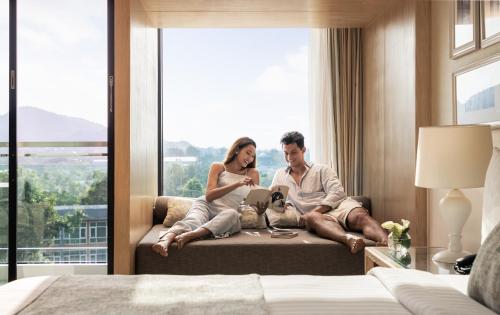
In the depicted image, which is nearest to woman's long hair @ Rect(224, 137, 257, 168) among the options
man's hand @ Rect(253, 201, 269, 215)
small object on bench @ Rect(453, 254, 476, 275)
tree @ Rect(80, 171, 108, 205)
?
man's hand @ Rect(253, 201, 269, 215)

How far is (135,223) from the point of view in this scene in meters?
3.77

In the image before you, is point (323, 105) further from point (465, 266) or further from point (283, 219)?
point (465, 266)

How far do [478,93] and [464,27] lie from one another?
0.41m

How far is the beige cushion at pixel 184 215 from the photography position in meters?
4.28

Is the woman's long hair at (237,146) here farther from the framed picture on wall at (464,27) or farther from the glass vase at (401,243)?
the glass vase at (401,243)

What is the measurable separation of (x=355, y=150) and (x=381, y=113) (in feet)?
2.41

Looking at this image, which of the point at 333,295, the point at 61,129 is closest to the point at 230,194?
the point at 61,129

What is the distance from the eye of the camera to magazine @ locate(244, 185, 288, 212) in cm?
413

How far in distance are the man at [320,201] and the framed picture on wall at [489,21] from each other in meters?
1.48

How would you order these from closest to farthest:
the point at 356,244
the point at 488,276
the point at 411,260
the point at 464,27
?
the point at 488,276 → the point at 411,260 → the point at 464,27 → the point at 356,244

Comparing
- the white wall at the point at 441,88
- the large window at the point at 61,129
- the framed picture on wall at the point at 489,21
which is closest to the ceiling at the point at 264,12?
the large window at the point at 61,129

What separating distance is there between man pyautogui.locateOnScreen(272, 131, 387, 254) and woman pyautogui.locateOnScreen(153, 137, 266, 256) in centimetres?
32

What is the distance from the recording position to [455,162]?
2432mm

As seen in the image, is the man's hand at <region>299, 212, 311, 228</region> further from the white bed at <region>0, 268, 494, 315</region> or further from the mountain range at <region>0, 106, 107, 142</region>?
the white bed at <region>0, 268, 494, 315</region>
